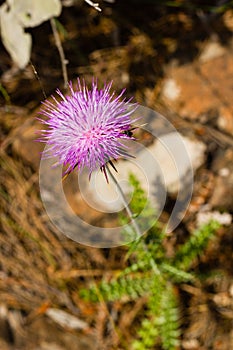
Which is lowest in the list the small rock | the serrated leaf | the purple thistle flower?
the small rock

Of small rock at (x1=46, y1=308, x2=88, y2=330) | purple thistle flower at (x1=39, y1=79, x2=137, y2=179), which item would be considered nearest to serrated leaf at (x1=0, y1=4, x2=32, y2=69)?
purple thistle flower at (x1=39, y1=79, x2=137, y2=179)

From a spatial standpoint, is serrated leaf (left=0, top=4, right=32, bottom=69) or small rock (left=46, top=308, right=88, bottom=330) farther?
small rock (left=46, top=308, right=88, bottom=330)

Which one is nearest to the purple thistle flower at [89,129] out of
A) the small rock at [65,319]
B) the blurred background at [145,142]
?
the blurred background at [145,142]

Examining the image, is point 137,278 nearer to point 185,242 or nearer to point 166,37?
point 185,242

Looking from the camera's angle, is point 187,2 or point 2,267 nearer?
point 2,267

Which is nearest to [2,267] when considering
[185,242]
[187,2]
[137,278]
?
[137,278]

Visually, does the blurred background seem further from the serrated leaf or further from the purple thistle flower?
the purple thistle flower

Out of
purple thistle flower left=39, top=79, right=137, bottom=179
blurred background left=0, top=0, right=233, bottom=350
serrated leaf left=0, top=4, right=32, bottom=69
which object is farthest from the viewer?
blurred background left=0, top=0, right=233, bottom=350
